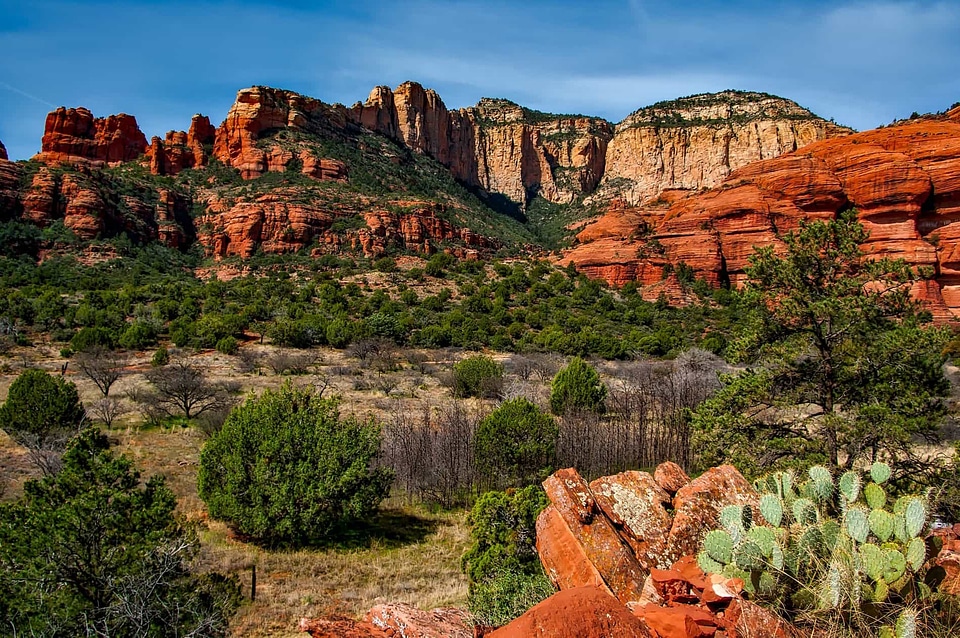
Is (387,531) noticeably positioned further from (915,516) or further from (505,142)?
(505,142)

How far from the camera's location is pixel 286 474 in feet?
35.1

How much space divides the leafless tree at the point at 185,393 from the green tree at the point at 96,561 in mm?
14173

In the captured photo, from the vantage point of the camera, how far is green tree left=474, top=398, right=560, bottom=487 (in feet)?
47.6

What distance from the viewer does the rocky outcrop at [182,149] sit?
7556 cm

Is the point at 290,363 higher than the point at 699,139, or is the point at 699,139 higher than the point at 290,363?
the point at 699,139

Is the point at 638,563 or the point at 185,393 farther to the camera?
the point at 185,393

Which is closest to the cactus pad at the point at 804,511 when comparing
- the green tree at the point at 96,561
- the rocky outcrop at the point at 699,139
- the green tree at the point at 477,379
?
the green tree at the point at 96,561

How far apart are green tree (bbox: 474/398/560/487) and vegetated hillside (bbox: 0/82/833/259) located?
166 feet

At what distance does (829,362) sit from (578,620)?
9.25 meters

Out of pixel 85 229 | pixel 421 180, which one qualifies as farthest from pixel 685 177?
pixel 85 229

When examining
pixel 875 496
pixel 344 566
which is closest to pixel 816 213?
pixel 344 566

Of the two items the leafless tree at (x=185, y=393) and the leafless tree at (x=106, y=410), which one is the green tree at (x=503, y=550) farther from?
the leafless tree at (x=106, y=410)

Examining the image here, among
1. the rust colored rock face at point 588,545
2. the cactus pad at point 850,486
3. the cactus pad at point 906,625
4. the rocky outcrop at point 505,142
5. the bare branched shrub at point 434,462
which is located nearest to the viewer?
the cactus pad at point 906,625

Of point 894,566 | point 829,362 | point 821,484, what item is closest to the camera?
point 894,566
